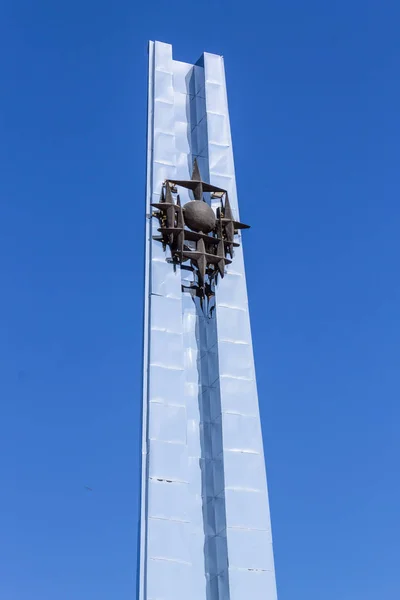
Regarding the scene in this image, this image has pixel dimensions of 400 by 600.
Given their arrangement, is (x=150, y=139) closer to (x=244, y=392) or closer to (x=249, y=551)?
(x=244, y=392)

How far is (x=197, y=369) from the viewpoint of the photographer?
21000mm

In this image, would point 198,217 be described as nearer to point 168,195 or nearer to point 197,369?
point 168,195

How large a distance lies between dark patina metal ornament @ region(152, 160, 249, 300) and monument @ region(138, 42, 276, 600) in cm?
3

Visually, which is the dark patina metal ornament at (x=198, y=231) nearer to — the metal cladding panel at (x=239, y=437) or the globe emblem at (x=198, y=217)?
the globe emblem at (x=198, y=217)

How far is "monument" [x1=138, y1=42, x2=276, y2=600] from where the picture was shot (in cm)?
1800

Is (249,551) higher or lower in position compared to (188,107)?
lower

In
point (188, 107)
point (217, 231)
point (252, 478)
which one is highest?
point (188, 107)

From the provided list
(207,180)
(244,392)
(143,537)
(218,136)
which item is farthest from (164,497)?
(218,136)

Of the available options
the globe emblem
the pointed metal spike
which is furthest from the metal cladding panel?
the pointed metal spike

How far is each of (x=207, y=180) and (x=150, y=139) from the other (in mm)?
1851

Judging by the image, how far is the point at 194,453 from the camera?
19.8 m

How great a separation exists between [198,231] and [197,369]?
3639 millimetres

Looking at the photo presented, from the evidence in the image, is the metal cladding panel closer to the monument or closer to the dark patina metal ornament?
the monument

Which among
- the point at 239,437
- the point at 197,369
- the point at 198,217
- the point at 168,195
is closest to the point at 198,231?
the point at 198,217
